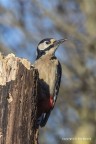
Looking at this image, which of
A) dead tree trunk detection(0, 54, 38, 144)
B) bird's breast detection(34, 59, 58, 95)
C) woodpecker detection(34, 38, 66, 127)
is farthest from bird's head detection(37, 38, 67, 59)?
dead tree trunk detection(0, 54, 38, 144)

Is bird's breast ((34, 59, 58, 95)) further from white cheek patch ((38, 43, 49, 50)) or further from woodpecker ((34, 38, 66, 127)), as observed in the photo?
white cheek patch ((38, 43, 49, 50))

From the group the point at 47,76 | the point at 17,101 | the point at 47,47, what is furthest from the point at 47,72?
the point at 17,101

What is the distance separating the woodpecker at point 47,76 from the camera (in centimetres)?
547

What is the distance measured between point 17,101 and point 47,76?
129 centimetres

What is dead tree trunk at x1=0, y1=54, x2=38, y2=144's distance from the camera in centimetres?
442

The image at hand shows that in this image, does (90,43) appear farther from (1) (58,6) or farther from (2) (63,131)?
(2) (63,131)

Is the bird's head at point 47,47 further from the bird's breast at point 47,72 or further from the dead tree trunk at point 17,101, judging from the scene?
the dead tree trunk at point 17,101

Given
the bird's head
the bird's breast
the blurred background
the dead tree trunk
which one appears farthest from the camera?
the blurred background

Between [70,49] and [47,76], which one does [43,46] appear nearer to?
[47,76]

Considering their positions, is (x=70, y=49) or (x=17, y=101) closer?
(x=17, y=101)

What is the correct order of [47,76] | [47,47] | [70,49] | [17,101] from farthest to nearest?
1. [70,49]
2. [47,47]
3. [47,76]
4. [17,101]

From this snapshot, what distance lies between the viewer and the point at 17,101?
4.49 m

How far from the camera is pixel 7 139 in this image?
439 centimetres

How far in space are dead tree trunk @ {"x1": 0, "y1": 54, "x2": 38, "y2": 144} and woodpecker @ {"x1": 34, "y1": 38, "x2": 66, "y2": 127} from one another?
66cm
